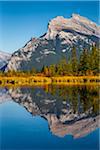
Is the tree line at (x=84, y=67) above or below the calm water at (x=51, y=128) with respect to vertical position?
above

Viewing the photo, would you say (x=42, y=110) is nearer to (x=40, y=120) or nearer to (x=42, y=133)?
(x=40, y=120)

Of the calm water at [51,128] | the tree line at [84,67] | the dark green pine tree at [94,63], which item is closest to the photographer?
the calm water at [51,128]

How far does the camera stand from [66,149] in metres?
10.1

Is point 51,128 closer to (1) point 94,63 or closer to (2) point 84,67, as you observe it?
(2) point 84,67

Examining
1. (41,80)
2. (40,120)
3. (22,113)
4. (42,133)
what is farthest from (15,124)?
(41,80)

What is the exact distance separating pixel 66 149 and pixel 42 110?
→ 9.13 meters

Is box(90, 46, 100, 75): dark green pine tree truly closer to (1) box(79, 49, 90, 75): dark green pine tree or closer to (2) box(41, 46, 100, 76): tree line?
(2) box(41, 46, 100, 76): tree line

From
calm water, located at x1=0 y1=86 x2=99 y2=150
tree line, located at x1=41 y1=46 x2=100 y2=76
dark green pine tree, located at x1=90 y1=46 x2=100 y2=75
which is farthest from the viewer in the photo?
tree line, located at x1=41 y1=46 x2=100 y2=76

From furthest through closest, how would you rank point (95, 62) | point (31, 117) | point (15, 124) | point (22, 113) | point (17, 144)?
1. point (95, 62)
2. point (22, 113)
3. point (31, 117)
4. point (15, 124)
5. point (17, 144)

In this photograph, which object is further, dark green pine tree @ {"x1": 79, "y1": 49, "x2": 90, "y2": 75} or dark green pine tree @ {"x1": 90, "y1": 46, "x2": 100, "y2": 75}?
dark green pine tree @ {"x1": 79, "y1": 49, "x2": 90, "y2": 75}

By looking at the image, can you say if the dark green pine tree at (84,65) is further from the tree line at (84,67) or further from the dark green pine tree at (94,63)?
the dark green pine tree at (94,63)

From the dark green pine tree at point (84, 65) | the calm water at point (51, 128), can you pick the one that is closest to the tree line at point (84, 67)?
the dark green pine tree at point (84, 65)

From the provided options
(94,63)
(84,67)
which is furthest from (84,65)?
(94,63)

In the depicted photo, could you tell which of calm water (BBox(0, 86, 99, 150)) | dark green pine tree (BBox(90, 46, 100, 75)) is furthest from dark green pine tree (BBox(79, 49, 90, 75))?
calm water (BBox(0, 86, 99, 150))
